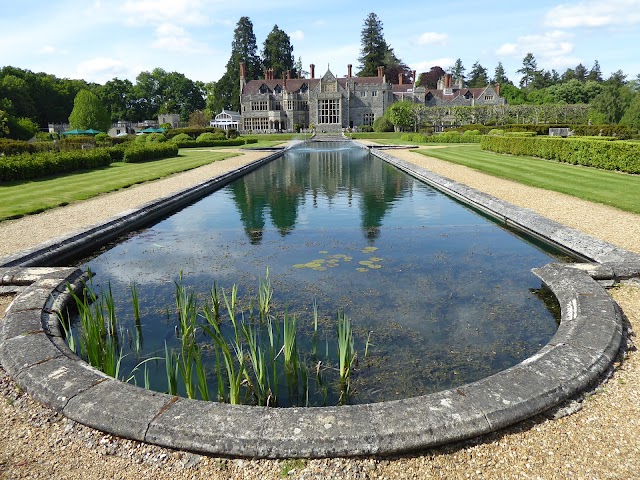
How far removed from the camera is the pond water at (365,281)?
13.5 ft

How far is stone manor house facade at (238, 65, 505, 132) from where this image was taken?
66.1 metres

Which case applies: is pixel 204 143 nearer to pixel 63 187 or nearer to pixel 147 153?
pixel 147 153

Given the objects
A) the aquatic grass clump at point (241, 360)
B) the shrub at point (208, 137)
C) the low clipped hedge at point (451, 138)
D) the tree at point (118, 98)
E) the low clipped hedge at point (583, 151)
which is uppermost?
the tree at point (118, 98)

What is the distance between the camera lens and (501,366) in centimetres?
404

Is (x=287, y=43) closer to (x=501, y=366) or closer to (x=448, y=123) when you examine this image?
(x=448, y=123)

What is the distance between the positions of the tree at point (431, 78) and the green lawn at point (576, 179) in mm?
81238

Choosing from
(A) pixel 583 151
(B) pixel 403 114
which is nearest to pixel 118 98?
(B) pixel 403 114

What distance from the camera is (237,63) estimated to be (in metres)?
76.2

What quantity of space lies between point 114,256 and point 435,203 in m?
7.88

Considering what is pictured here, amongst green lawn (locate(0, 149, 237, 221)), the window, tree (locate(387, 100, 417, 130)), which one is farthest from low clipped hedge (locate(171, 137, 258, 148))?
the window

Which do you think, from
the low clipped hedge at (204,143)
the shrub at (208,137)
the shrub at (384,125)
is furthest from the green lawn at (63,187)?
the shrub at (384,125)

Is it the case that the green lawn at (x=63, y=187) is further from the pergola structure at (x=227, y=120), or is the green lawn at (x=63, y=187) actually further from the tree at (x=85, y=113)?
the pergola structure at (x=227, y=120)

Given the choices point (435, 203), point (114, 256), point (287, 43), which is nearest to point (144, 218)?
point (114, 256)

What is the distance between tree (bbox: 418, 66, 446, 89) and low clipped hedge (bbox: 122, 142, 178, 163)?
77.7 meters
